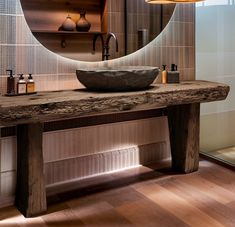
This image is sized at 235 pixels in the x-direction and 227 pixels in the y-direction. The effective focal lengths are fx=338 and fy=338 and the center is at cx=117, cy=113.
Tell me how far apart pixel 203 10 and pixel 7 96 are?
2.05 m

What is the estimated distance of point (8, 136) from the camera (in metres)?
2.40

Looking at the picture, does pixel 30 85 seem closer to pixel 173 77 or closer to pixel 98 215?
pixel 98 215

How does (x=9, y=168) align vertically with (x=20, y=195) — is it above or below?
above

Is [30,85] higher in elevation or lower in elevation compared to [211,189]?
higher

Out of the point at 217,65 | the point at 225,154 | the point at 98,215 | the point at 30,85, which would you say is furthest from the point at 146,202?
the point at 217,65

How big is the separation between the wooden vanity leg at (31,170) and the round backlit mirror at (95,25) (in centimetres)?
70

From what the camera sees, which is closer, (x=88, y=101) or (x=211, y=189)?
(x=88, y=101)

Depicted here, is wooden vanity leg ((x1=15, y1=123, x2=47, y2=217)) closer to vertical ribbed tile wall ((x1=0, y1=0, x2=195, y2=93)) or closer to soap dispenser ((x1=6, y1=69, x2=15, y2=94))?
soap dispenser ((x1=6, y1=69, x2=15, y2=94))

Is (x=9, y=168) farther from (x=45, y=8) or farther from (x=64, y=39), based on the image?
(x=45, y=8)

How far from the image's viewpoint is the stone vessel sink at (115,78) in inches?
90.4

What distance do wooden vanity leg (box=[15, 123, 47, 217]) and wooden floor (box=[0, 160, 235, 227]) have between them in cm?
Result: 8

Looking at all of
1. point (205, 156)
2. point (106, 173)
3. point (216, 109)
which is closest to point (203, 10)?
point (216, 109)

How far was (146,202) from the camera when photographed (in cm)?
241

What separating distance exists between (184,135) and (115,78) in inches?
35.9
